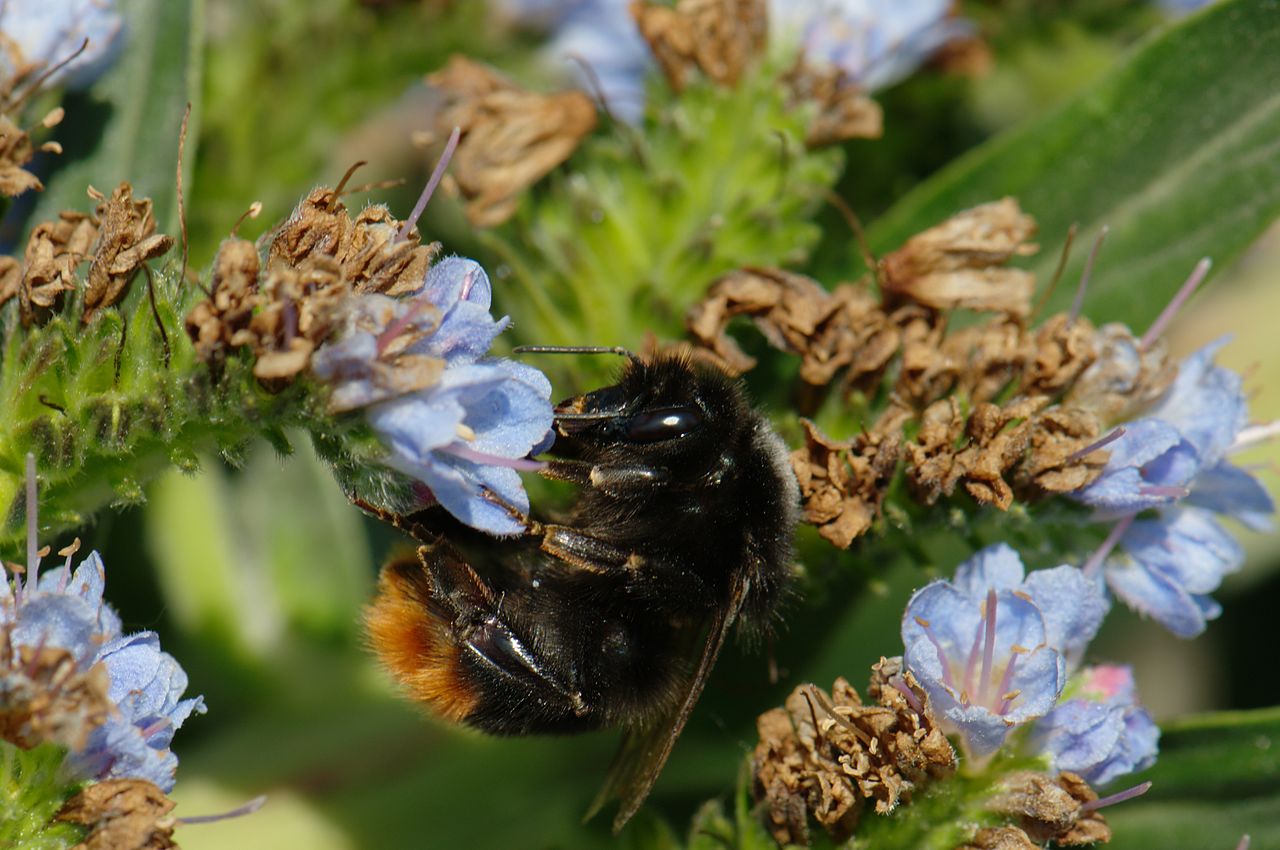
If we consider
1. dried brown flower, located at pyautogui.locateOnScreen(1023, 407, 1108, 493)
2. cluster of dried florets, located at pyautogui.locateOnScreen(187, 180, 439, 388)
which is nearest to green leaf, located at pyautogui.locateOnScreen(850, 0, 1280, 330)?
dried brown flower, located at pyautogui.locateOnScreen(1023, 407, 1108, 493)

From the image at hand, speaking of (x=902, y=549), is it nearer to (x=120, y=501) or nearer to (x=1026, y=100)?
(x=120, y=501)

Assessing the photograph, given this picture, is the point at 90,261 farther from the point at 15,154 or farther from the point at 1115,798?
the point at 1115,798

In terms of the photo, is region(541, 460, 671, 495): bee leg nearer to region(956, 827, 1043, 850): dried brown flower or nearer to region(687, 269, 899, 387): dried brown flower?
region(687, 269, 899, 387): dried brown flower

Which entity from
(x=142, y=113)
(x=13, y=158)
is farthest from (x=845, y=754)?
(x=142, y=113)

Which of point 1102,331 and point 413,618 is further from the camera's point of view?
point 1102,331

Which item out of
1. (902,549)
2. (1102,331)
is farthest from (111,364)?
(1102,331)

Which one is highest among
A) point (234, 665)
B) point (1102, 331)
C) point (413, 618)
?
point (1102, 331)
